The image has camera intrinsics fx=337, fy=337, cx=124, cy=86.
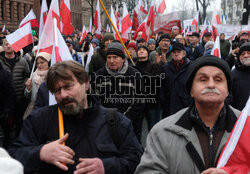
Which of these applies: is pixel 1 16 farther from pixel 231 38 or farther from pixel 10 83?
pixel 10 83

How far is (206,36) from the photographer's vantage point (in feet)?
34.1

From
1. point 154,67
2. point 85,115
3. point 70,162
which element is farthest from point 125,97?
point 70,162

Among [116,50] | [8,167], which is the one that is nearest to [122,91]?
[116,50]

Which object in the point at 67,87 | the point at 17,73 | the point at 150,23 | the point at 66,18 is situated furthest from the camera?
the point at 150,23

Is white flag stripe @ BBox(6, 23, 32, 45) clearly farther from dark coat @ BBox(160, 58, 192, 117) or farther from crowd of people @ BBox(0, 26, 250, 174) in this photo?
crowd of people @ BBox(0, 26, 250, 174)

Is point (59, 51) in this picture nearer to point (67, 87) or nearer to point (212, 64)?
point (67, 87)

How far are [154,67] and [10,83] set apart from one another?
2514 mm

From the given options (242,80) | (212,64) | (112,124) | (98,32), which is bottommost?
(112,124)

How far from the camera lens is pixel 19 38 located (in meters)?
6.55

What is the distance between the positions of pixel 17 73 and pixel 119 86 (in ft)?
7.50

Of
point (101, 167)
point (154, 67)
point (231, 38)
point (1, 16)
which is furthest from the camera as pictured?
point (1, 16)

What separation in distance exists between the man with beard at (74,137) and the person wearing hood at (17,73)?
3.67m

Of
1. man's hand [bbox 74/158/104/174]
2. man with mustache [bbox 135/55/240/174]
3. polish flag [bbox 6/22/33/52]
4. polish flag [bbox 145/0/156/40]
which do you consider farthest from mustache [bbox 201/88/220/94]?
polish flag [bbox 145/0/156/40]

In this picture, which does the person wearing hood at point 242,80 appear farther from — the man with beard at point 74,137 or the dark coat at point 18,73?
the dark coat at point 18,73
